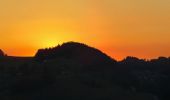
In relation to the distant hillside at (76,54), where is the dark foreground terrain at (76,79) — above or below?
below

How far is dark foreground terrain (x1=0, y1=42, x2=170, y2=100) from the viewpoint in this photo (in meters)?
79.6

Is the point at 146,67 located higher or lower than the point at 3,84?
higher

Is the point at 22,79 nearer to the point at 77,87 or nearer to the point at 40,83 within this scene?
the point at 40,83

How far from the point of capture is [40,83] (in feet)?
276

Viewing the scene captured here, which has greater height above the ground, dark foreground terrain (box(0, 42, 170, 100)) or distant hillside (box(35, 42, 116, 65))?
distant hillside (box(35, 42, 116, 65))

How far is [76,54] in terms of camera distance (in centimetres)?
11025

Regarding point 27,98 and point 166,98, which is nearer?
point 27,98

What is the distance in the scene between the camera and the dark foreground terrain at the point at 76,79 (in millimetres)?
79562

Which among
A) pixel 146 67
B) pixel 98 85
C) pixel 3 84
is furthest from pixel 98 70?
pixel 146 67

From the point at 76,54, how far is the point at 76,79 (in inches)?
951

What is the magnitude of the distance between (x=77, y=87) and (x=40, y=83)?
6810 mm

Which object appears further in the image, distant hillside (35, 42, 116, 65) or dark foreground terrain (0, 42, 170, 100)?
distant hillside (35, 42, 116, 65)

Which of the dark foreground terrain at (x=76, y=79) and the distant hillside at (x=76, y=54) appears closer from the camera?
the dark foreground terrain at (x=76, y=79)

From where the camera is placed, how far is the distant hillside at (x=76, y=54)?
105688mm
